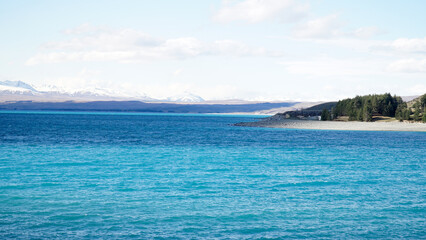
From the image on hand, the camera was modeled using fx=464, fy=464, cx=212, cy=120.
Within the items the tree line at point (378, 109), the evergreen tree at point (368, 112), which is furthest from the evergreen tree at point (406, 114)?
the evergreen tree at point (368, 112)

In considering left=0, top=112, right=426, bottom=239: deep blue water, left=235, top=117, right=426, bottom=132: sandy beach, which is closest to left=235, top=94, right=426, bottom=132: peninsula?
left=235, top=117, right=426, bottom=132: sandy beach

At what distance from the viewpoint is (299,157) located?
4672cm

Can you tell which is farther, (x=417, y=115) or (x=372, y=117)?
(x=372, y=117)

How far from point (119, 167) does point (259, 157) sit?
15.5 metres

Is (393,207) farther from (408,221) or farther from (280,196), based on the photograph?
(280,196)

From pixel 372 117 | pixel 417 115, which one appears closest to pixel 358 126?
pixel 372 117

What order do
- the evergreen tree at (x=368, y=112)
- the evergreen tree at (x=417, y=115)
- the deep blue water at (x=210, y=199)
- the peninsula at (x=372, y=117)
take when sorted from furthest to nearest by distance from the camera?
the evergreen tree at (x=368, y=112)
the evergreen tree at (x=417, y=115)
the peninsula at (x=372, y=117)
the deep blue water at (x=210, y=199)

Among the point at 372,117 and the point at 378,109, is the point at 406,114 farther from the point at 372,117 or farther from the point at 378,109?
the point at 378,109

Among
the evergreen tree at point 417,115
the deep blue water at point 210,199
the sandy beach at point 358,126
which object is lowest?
the deep blue water at point 210,199

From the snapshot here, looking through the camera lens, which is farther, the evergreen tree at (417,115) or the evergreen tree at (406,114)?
the evergreen tree at (406,114)

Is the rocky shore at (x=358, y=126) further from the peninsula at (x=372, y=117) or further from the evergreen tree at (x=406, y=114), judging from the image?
the evergreen tree at (x=406, y=114)

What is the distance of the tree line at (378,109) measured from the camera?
4943 inches

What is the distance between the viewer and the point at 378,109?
5379 inches

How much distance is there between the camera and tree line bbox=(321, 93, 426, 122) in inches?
4943
